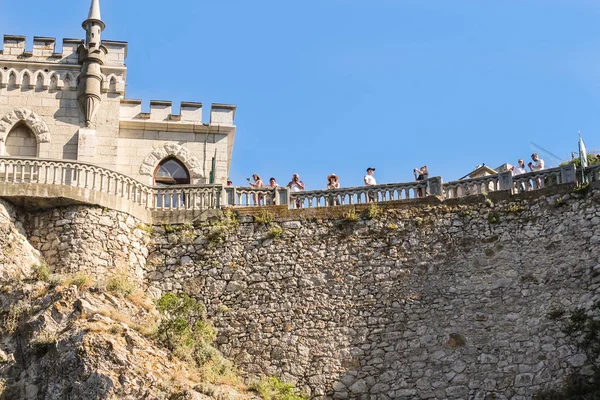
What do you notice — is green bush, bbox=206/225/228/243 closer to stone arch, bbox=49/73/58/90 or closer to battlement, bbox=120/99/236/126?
battlement, bbox=120/99/236/126

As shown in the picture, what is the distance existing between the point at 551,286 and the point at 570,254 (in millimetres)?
958

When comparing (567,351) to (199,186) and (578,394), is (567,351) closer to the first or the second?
(578,394)

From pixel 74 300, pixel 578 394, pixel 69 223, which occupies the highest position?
pixel 69 223

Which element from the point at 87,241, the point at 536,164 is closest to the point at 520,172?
the point at 536,164

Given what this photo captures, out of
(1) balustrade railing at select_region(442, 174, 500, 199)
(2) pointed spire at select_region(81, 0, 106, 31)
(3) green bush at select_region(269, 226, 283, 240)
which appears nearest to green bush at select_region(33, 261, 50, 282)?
(3) green bush at select_region(269, 226, 283, 240)

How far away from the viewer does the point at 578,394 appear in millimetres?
28750

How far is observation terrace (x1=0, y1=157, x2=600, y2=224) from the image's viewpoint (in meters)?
32.1

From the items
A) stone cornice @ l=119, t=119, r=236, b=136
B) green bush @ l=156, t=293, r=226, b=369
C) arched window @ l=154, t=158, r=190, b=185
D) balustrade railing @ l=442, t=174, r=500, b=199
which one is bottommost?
green bush @ l=156, t=293, r=226, b=369

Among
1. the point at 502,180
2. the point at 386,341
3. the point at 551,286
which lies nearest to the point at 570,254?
the point at 551,286

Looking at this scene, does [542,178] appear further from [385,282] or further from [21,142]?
[21,142]

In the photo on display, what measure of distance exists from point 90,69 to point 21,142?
2.98 meters

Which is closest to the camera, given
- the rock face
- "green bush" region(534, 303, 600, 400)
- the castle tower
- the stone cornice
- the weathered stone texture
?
"green bush" region(534, 303, 600, 400)

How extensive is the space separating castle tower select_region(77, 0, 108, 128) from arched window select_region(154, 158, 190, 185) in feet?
8.16

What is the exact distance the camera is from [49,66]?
121 feet
